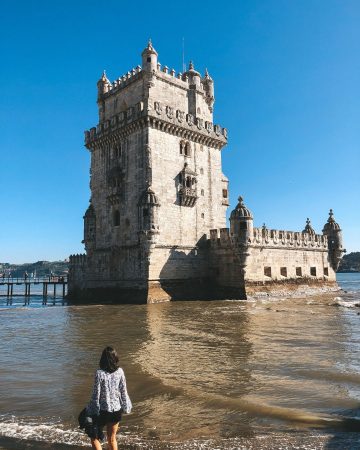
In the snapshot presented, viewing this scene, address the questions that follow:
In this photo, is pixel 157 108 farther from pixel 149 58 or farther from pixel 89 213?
pixel 89 213

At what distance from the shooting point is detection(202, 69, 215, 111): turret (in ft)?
130

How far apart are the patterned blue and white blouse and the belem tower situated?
81.6 feet

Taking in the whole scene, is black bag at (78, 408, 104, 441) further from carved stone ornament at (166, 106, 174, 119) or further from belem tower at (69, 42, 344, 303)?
carved stone ornament at (166, 106, 174, 119)

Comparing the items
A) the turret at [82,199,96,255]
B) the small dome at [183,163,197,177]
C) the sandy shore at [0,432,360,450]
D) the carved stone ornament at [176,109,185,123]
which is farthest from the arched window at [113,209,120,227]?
the sandy shore at [0,432,360,450]

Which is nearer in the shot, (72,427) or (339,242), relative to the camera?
(72,427)

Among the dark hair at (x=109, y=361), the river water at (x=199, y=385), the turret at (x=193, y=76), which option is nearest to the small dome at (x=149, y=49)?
the turret at (x=193, y=76)

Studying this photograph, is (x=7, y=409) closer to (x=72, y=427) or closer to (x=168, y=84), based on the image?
(x=72, y=427)

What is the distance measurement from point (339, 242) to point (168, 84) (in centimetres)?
2610

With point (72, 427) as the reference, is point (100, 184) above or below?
above

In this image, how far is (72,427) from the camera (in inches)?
268

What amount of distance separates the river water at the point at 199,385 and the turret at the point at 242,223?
574 inches

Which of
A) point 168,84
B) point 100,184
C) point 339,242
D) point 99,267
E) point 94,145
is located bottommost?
point 99,267

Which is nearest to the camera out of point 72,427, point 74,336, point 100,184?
point 72,427

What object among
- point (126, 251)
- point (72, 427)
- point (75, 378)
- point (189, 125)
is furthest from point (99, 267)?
point (72, 427)
